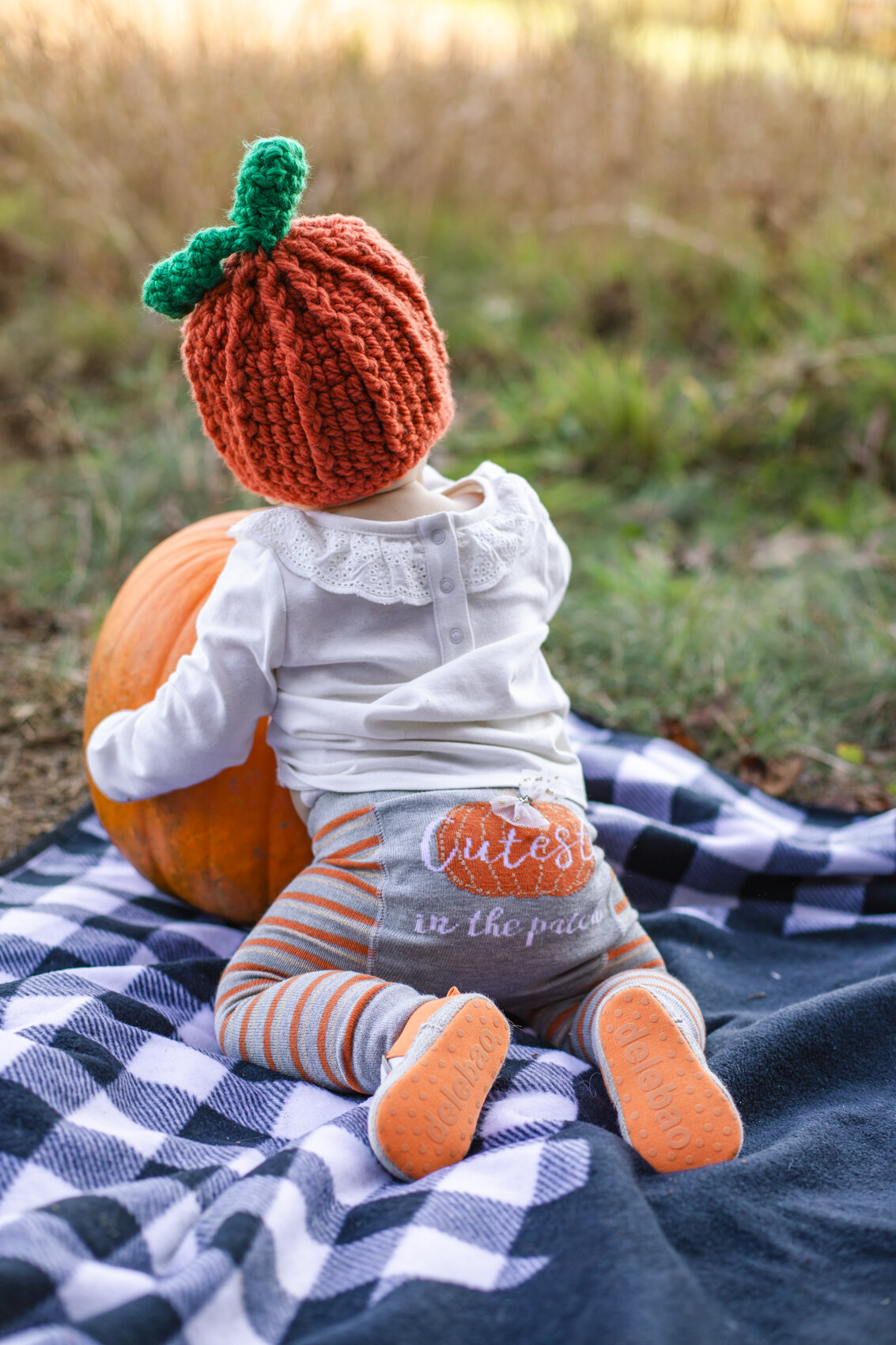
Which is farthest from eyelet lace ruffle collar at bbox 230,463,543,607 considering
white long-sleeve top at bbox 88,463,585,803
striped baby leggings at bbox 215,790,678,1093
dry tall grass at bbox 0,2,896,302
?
dry tall grass at bbox 0,2,896,302

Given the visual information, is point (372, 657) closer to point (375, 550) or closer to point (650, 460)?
point (375, 550)

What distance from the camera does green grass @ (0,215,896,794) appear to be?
3.17 meters

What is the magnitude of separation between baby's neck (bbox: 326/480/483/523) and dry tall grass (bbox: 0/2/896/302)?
11.1ft

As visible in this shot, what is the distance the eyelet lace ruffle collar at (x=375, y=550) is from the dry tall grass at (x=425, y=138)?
3.44 m

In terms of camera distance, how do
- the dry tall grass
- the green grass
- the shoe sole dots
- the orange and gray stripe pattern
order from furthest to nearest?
1. the dry tall grass
2. the green grass
3. the orange and gray stripe pattern
4. the shoe sole dots

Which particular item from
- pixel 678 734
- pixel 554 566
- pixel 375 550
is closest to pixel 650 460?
pixel 678 734

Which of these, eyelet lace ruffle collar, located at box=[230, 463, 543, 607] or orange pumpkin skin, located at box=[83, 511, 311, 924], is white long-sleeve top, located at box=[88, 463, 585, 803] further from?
orange pumpkin skin, located at box=[83, 511, 311, 924]

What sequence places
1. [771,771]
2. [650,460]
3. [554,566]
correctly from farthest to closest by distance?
[650,460] < [771,771] < [554,566]

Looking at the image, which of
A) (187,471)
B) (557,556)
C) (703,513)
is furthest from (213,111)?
(557,556)

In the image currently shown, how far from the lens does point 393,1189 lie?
1430 mm

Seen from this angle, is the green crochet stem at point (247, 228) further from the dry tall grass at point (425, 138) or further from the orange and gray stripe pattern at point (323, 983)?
the dry tall grass at point (425, 138)

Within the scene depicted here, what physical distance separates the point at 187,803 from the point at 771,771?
151cm

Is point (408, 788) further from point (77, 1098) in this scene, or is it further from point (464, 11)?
point (464, 11)

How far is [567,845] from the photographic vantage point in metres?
1.74
